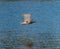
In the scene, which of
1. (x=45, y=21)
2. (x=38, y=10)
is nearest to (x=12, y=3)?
(x=38, y=10)

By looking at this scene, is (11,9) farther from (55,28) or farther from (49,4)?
(55,28)

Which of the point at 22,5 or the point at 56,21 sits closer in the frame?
the point at 56,21

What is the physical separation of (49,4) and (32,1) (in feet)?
1.37

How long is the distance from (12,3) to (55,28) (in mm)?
1925

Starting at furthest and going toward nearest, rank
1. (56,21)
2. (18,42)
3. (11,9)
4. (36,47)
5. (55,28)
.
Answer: (11,9) → (56,21) → (55,28) → (18,42) → (36,47)

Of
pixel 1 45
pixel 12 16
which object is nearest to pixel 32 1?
pixel 12 16

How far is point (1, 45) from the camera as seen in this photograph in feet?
7.54

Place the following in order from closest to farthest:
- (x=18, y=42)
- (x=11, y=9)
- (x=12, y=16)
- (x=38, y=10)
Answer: (x=18, y=42) → (x=12, y=16) → (x=11, y=9) → (x=38, y=10)

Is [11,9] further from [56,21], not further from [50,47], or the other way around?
[50,47]

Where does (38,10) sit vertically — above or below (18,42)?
below

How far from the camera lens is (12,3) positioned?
463 cm

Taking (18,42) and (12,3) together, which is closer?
(18,42)

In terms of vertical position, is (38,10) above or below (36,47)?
below

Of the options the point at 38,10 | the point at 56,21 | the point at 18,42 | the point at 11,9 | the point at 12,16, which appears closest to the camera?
the point at 18,42
